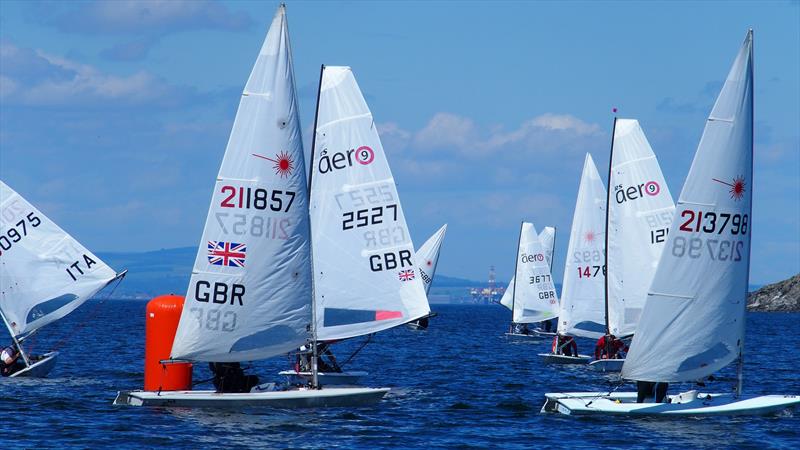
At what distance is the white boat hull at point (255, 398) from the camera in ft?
88.1

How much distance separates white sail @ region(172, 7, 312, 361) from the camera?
90.9 feet

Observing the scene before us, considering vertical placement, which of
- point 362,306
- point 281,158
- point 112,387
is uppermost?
point 281,158

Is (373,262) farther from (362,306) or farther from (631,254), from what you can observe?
(631,254)

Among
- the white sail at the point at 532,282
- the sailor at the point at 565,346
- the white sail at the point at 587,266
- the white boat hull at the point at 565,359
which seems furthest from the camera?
the white sail at the point at 532,282

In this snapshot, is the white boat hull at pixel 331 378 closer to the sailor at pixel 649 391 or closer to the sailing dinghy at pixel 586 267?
the sailor at pixel 649 391

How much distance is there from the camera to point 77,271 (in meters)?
39.1

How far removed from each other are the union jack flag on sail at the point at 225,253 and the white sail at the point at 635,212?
1978 centimetres

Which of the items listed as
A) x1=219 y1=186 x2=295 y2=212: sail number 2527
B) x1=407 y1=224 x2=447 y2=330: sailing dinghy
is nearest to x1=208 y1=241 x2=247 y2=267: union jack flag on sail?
x1=219 y1=186 x2=295 y2=212: sail number 2527

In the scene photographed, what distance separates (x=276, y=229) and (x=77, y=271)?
13.2m

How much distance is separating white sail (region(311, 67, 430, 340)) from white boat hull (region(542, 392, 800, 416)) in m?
5.21

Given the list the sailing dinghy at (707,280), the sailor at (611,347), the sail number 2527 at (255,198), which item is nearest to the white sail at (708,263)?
the sailing dinghy at (707,280)

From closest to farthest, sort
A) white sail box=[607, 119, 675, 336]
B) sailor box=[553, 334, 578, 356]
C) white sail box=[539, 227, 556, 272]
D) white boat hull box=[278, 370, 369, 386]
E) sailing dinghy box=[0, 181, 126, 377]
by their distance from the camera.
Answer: white boat hull box=[278, 370, 369, 386] < sailing dinghy box=[0, 181, 126, 377] < white sail box=[607, 119, 675, 336] < sailor box=[553, 334, 578, 356] < white sail box=[539, 227, 556, 272]

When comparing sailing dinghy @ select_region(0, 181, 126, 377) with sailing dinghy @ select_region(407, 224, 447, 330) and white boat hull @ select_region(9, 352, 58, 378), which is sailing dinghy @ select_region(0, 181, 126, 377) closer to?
white boat hull @ select_region(9, 352, 58, 378)

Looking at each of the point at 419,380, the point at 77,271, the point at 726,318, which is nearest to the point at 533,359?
the point at 419,380
